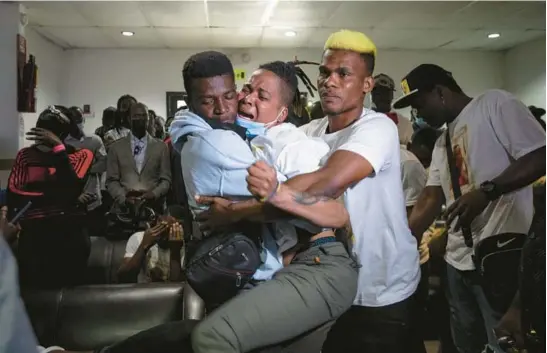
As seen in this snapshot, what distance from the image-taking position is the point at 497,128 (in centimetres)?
199

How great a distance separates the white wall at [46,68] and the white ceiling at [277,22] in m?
0.13

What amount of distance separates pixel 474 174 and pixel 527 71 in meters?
6.48

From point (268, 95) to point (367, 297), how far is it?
614 mm

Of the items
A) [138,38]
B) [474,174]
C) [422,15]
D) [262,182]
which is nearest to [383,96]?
[474,174]

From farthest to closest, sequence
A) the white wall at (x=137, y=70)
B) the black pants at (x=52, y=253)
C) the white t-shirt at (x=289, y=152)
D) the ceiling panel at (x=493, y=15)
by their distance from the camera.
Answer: the white wall at (x=137, y=70) → the ceiling panel at (x=493, y=15) → the black pants at (x=52, y=253) → the white t-shirt at (x=289, y=152)

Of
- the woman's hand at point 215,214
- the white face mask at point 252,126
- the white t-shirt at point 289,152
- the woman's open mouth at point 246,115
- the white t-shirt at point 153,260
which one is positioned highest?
the woman's open mouth at point 246,115

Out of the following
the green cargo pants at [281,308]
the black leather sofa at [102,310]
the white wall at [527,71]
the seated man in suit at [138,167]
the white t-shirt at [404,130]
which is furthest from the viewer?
the white wall at [527,71]

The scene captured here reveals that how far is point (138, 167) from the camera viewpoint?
415cm

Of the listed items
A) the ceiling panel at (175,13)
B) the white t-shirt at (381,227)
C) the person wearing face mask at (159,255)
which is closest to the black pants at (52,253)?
the person wearing face mask at (159,255)

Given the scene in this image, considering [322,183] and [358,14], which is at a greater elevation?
[358,14]

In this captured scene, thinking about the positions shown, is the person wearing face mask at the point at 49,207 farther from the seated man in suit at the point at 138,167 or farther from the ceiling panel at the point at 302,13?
the ceiling panel at the point at 302,13

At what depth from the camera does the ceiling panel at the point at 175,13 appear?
5.33m

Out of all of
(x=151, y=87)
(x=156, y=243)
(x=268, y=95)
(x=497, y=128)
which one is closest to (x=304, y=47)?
(x=151, y=87)

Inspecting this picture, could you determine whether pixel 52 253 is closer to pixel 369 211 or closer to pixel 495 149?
pixel 369 211
